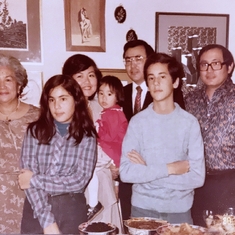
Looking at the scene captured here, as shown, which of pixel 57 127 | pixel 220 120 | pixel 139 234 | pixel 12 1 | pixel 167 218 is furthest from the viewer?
pixel 12 1

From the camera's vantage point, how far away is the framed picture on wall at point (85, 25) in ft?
8.85

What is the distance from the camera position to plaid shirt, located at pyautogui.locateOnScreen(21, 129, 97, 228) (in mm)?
1416

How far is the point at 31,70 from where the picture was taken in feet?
8.82

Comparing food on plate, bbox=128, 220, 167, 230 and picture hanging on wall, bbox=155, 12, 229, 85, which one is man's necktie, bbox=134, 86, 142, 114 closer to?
picture hanging on wall, bbox=155, 12, 229, 85

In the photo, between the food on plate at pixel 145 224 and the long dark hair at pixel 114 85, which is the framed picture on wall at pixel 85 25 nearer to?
the long dark hair at pixel 114 85

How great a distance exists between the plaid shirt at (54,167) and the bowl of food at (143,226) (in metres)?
0.33

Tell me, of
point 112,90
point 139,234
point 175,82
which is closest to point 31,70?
point 112,90

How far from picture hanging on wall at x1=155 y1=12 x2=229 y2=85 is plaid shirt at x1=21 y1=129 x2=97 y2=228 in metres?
1.55

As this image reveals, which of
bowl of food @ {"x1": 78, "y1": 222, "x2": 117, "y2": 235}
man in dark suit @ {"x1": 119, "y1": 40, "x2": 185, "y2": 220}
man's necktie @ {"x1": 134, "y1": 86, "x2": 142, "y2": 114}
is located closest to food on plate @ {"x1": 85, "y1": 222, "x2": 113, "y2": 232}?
bowl of food @ {"x1": 78, "y1": 222, "x2": 117, "y2": 235}

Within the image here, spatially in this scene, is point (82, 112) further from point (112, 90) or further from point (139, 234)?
point (139, 234)

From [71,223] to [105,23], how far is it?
1.77 metres

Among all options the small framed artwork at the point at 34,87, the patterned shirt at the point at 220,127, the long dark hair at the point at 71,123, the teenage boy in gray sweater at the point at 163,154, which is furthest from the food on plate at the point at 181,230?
the small framed artwork at the point at 34,87

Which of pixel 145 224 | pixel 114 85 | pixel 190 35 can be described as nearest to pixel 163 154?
pixel 145 224

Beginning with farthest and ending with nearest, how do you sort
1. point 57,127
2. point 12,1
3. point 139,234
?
point 12,1 < point 57,127 < point 139,234
